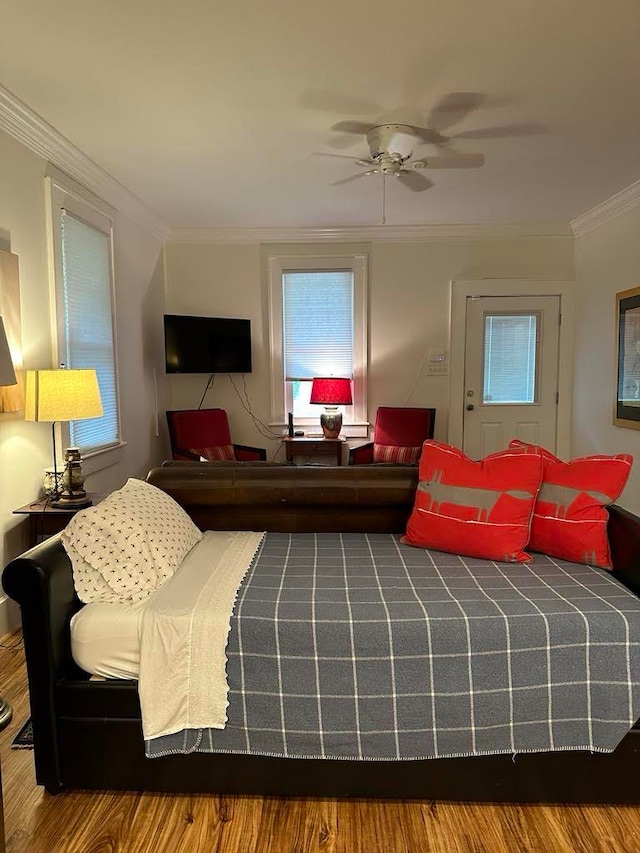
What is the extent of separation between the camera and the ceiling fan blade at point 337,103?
2576mm

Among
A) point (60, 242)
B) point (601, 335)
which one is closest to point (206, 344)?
point (60, 242)

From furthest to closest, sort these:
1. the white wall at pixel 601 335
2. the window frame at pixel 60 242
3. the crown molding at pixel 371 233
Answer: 1. the crown molding at pixel 371 233
2. the white wall at pixel 601 335
3. the window frame at pixel 60 242

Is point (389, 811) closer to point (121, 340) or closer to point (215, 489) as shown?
point (215, 489)

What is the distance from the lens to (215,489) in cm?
237

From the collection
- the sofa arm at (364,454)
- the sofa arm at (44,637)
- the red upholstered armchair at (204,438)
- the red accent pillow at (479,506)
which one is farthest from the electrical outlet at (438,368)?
the sofa arm at (44,637)

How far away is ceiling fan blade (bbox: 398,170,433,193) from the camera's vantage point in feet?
12.1

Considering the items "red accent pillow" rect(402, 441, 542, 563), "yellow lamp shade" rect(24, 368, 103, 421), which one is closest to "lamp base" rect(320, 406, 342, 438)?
"yellow lamp shade" rect(24, 368, 103, 421)

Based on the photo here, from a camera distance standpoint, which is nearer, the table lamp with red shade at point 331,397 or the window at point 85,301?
the window at point 85,301

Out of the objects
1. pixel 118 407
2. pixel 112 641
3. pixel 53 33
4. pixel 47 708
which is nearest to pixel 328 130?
pixel 53 33

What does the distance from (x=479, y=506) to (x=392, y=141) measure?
1912 mm

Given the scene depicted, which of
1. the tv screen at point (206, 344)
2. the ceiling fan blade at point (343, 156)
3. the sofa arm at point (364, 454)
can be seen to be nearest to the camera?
the ceiling fan blade at point (343, 156)

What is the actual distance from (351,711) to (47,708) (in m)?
0.86

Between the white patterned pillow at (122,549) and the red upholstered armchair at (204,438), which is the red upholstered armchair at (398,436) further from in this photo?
the white patterned pillow at (122,549)

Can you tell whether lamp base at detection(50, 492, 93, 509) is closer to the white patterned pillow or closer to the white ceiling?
the white patterned pillow
